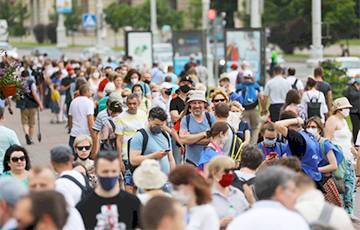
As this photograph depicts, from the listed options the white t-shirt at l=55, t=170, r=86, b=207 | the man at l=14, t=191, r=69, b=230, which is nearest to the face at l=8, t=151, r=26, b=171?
the white t-shirt at l=55, t=170, r=86, b=207

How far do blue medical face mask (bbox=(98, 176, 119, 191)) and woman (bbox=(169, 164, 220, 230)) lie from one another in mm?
493

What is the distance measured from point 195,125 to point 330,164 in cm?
194

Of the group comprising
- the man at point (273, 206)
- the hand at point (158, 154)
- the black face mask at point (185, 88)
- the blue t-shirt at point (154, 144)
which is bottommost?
the hand at point (158, 154)

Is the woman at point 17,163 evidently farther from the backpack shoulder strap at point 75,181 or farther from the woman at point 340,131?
the woman at point 340,131

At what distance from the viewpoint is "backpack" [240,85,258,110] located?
23603mm

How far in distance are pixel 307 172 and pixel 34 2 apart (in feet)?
405

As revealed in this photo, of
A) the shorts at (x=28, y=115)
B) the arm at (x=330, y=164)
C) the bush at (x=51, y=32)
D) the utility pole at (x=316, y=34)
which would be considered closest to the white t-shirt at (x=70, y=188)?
the arm at (x=330, y=164)

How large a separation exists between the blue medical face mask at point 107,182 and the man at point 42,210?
169 centimetres

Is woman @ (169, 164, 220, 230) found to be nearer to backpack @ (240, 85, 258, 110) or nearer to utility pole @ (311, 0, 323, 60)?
backpack @ (240, 85, 258, 110)

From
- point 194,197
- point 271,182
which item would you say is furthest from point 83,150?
point 271,182

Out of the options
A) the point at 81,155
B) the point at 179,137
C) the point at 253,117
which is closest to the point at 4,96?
the point at 253,117

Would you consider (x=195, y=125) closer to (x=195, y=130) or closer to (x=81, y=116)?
(x=195, y=130)

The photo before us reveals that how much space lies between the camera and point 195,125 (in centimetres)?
1568

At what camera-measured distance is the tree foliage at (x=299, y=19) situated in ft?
242
